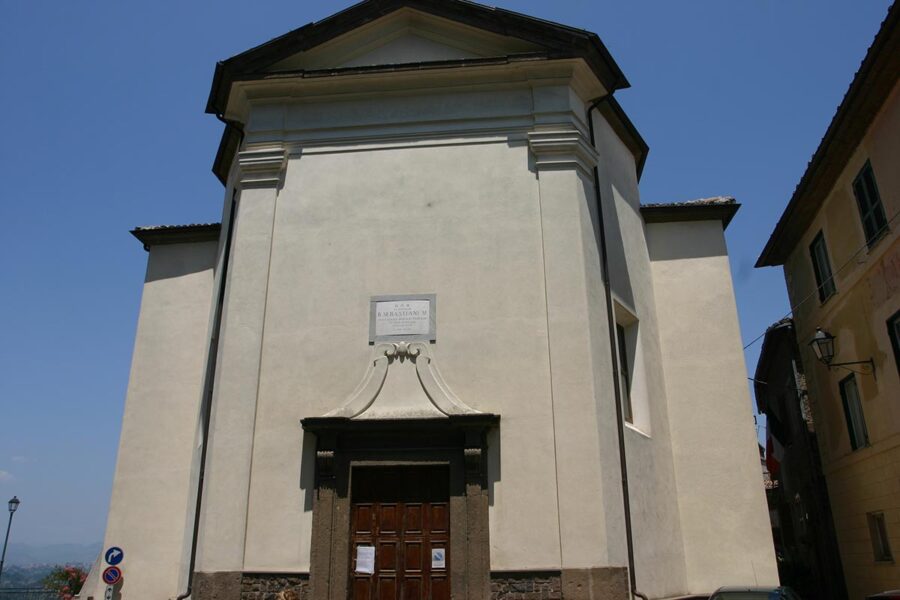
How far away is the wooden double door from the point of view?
9.21 meters

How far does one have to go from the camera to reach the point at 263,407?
401 inches

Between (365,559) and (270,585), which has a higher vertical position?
(365,559)

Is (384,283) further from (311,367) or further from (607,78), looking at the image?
(607,78)

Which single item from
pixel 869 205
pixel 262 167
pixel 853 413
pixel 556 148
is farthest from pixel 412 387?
pixel 853 413

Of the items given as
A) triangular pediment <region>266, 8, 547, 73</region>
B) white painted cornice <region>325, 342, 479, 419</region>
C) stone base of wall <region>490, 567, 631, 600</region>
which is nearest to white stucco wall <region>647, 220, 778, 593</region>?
stone base of wall <region>490, 567, 631, 600</region>

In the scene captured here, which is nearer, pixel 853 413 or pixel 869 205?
pixel 869 205

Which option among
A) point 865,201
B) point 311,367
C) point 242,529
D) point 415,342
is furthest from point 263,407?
point 865,201

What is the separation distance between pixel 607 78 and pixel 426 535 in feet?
25.6

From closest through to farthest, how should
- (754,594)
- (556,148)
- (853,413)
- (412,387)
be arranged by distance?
(754,594) → (412,387) → (556,148) → (853,413)

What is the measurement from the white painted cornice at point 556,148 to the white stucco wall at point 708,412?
337cm

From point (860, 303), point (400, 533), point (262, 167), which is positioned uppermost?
point (262, 167)

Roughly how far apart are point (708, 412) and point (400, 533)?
5.76 m

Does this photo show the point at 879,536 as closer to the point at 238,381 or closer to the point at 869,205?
the point at 869,205

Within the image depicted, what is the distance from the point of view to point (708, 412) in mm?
12133
